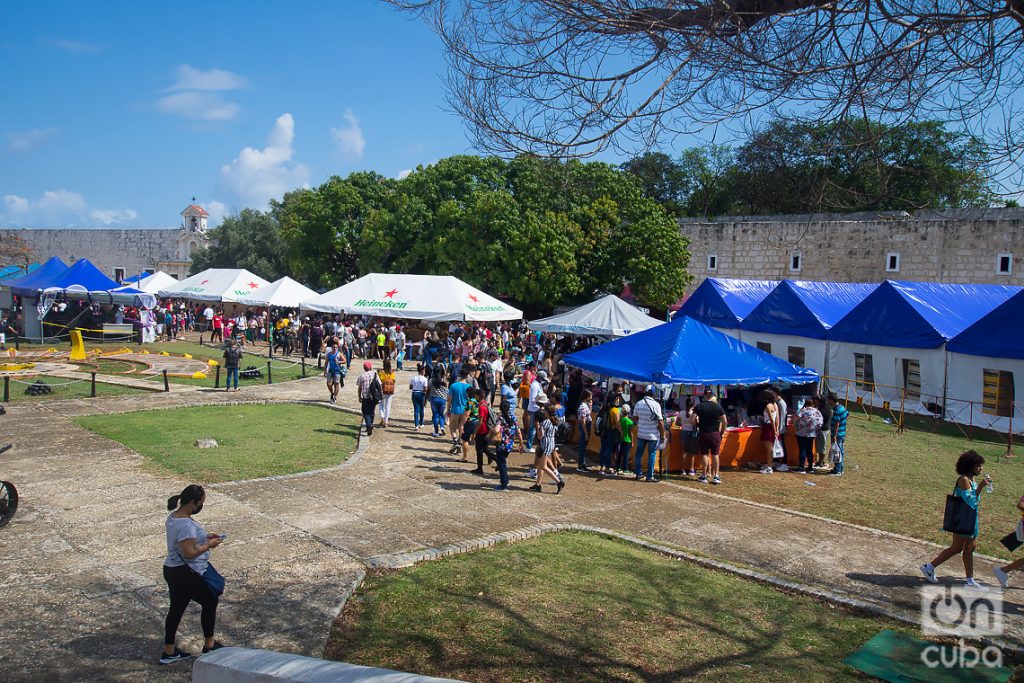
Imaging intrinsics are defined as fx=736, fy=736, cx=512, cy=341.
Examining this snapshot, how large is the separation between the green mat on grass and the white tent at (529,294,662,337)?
14794 mm

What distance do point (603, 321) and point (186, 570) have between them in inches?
675

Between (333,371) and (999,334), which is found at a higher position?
(999,334)

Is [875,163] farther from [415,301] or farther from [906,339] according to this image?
[415,301]

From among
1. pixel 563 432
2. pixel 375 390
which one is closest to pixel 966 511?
pixel 563 432

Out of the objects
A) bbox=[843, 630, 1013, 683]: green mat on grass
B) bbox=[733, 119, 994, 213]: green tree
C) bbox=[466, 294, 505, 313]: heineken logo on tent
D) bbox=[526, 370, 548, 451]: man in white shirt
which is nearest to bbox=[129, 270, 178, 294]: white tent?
bbox=[466, 294, 505, 313]: heineken logo on tent

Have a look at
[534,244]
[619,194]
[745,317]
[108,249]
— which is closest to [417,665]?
[745,317]

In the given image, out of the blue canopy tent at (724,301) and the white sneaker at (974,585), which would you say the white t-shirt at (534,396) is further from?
the blue canopy tent at (724,301)

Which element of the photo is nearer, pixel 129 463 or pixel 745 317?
pixel 129 463

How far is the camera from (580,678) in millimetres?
5453

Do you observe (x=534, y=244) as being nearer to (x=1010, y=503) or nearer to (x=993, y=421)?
(x=993, y=421)

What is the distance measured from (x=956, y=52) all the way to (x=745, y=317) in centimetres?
2123

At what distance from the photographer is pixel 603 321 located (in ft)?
70.9

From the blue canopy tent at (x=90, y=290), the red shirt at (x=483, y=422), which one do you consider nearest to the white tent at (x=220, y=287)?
the blue canopy tent at (x=90, y=290)

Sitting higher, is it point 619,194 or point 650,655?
point 619,194
